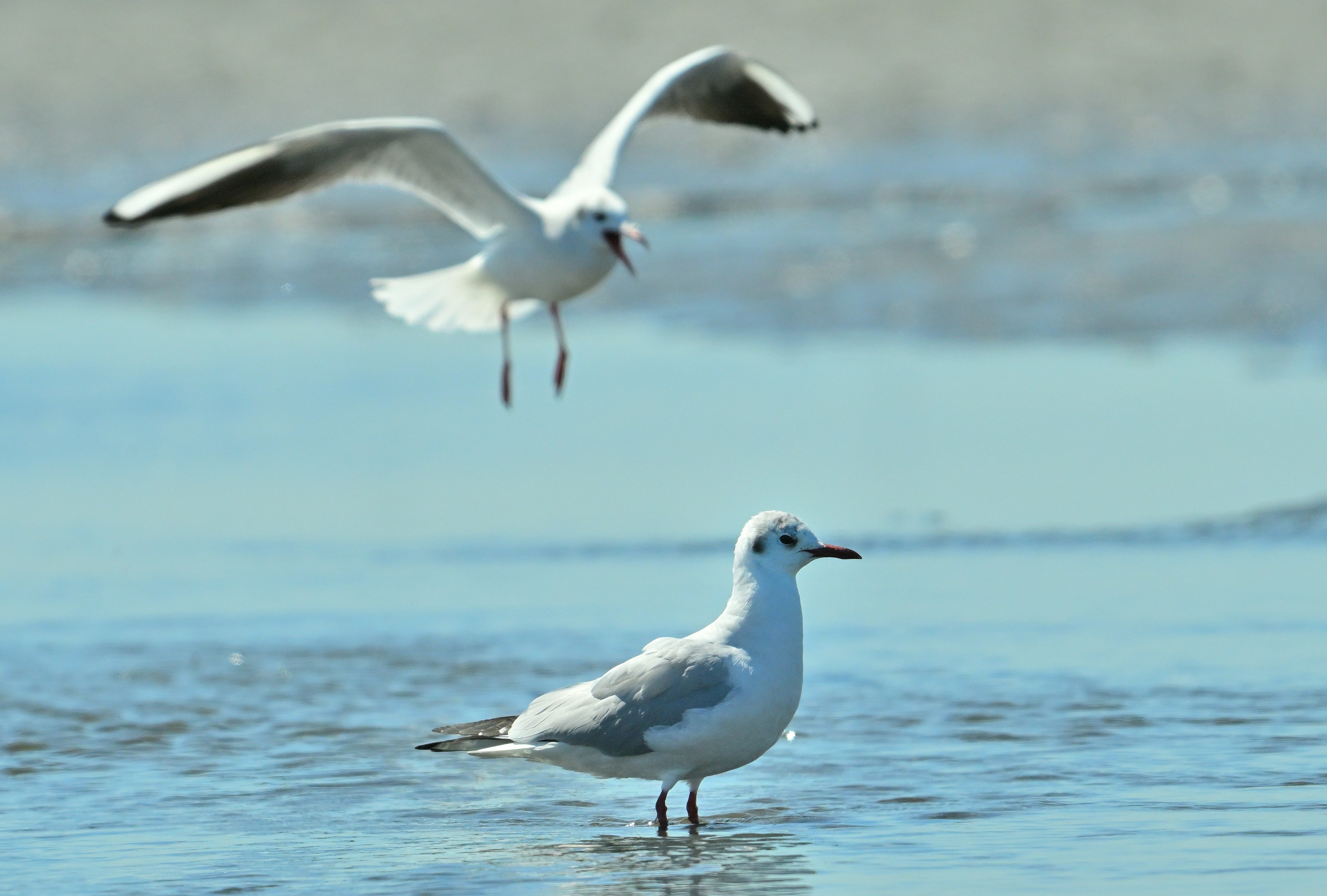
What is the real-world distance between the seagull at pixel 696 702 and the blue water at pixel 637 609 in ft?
0.66

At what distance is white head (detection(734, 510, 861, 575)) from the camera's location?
617 centimetres

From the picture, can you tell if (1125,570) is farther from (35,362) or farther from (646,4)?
(646,4)

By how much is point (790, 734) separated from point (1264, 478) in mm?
3984

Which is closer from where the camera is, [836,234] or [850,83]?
[836,234]

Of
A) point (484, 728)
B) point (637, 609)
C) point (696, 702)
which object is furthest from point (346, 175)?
point (696, 702)

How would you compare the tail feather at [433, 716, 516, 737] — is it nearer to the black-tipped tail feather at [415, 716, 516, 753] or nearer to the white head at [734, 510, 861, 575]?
the black-tipped tail feather at [415, 716, 516, 753]

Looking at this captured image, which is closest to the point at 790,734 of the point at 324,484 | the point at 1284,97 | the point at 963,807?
the point at 963,807

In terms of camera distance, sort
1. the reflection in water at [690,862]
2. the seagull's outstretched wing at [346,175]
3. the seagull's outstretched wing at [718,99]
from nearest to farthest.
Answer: the reflection in water at [690,862]
the seagull's outstretched wing at [346,175]
the seagull's outstretched wing at [718,99]

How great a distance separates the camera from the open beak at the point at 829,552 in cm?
612

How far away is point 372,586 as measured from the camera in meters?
9.29

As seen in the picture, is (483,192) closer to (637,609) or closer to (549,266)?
(549,266)

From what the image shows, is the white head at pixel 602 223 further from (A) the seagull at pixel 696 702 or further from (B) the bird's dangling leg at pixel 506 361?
→ (A) the seagull at pixel 696 702

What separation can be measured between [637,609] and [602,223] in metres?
1.89

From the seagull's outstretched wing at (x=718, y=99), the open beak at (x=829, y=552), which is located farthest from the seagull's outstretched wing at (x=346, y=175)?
the open beak at (x=829, y=552)
